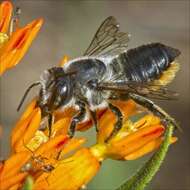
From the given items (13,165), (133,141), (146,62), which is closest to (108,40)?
(146,62)

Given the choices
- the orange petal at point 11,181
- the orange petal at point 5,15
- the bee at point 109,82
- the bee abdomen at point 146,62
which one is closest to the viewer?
the orange petal at point 11,181

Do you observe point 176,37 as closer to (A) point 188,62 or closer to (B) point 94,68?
(A) point 188,62

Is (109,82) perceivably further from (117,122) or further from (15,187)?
(15,187)

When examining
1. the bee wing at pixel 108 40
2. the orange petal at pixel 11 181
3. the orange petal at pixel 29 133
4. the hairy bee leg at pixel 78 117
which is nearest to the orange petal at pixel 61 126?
the hairy bee leg at pixel 78 117

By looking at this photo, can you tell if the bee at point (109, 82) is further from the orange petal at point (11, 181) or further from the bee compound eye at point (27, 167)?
the orange petal at point (11, 181)

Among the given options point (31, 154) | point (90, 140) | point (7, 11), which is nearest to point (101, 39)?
point (7, 11)

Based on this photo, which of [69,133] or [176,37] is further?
[176,37]

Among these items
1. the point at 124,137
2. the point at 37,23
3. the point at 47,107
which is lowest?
the point at 124,137
